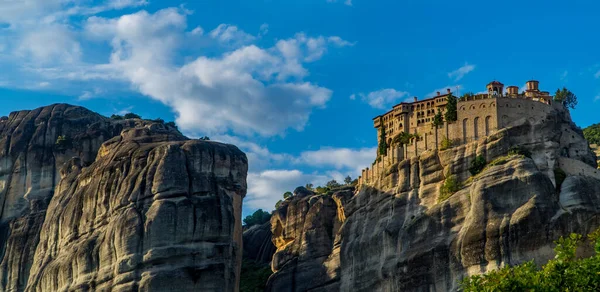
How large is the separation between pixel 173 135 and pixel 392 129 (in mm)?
23629

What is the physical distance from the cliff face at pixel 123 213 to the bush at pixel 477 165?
21810mm

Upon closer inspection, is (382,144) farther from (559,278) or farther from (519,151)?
(559,278)

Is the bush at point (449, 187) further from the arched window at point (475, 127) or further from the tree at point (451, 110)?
the tree at point (451, 110)

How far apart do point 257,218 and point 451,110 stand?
5187 cm

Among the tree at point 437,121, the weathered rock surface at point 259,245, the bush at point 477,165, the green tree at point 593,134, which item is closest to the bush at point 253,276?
the weathered rock surface at point 259,245

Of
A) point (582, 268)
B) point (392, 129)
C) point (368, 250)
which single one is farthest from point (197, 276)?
point (582, 268)

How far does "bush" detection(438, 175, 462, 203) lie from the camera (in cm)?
9544

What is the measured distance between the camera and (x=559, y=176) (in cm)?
9288

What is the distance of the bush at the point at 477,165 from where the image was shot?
313 ft

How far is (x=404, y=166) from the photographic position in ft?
335

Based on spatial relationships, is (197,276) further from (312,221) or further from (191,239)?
(312,221)

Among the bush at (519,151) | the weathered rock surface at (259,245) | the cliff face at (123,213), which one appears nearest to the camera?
the cliff face at (123,213)

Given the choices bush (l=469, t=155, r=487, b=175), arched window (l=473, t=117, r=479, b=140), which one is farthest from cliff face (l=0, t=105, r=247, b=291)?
arched window (l=473, t=117, r=479, b=140)

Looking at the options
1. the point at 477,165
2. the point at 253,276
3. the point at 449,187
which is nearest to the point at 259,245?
the point at 253,276
